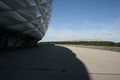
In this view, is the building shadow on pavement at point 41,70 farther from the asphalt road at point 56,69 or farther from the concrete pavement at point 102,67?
the concrete pavement at point 102,67

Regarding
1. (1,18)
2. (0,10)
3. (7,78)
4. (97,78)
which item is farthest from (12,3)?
(97,78)

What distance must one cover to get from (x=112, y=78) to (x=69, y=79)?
104cm

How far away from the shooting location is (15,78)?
314 centimetres

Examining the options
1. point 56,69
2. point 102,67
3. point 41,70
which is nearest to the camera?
point 41,70

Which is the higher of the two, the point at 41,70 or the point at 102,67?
the point at 41,70

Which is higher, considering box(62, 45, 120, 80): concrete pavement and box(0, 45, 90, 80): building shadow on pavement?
box(0, 45, 90, 80): building shadow on pavement

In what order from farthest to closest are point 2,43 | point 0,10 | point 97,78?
point 2,43
point 0,10
point 97,78

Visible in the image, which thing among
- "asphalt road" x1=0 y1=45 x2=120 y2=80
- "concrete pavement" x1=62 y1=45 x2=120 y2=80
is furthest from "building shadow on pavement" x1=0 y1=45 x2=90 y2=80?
"concrete pavement" x1=62 y1=45 x2=120 y2=80

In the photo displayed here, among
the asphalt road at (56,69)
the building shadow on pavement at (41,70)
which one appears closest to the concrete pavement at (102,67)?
the asphalt road at (56,69)

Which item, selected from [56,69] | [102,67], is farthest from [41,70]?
[102,67]

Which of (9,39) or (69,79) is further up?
(9,39)

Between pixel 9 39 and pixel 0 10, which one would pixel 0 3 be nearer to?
pixel 0 10

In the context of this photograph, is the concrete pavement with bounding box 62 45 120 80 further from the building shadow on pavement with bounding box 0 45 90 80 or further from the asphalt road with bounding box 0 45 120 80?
the building shadow on pavement with bounding box 0 45 90 80

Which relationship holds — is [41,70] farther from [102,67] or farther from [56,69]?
[102,67]
